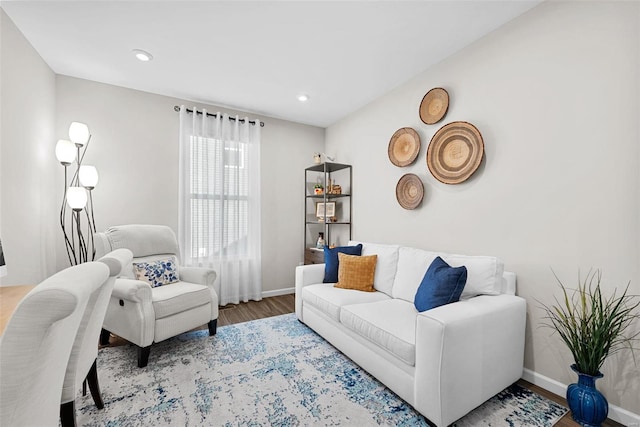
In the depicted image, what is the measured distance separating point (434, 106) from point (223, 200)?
8.85ft

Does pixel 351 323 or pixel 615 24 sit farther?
pixel 351 323

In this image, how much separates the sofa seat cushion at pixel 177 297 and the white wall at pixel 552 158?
2245 millimetres

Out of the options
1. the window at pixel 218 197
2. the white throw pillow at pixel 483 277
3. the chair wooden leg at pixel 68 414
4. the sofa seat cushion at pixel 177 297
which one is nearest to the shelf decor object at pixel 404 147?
the white throw pillow at pixel 483 277

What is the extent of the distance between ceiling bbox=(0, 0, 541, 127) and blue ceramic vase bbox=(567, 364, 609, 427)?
2.42 m

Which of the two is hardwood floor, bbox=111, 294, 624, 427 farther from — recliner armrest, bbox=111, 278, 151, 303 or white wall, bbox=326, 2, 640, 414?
white wall, bbox=326, 2, 640, 414

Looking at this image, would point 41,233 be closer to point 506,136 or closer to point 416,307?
point 416,307

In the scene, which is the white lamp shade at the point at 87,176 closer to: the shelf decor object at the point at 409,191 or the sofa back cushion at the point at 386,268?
the sofa back cushion at the point at 386,268

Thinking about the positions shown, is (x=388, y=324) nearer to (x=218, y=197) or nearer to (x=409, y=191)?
(x=409, y=191)

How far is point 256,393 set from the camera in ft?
6.02

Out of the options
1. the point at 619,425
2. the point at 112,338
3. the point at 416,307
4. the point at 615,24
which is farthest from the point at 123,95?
the point at 619,425

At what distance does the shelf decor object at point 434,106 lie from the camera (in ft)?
8.35

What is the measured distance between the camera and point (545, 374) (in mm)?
1879

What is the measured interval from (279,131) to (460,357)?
3.56m

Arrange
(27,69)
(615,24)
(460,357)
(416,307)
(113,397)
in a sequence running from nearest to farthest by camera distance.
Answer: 1. (460,357)
2. (615,24)
3. (113,397)
4. (416,307)
5. (27,69)
